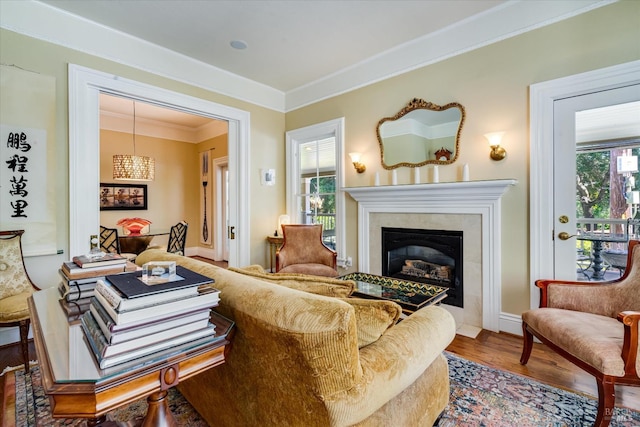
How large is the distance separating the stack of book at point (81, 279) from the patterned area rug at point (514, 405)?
72.6 inches

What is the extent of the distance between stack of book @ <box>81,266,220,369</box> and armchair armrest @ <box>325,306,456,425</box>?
48cm

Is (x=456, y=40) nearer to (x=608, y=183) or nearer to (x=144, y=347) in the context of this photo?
(x=608, y=183)

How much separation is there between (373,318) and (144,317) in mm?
733

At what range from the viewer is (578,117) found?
8.00 ft

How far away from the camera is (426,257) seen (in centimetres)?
333

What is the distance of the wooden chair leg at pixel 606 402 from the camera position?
1476 mm

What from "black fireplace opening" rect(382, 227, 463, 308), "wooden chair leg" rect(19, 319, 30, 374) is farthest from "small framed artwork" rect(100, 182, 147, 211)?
"black fireplace opening" rect(382, 227, 463, 308)

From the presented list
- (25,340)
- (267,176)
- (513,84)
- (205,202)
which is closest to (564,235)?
(513,84)

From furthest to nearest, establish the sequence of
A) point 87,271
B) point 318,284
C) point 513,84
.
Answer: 1. point 513,84
2. point 87,271
3. point 318,284

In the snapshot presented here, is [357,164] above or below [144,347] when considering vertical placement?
above

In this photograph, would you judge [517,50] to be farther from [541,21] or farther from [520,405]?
[520,405]

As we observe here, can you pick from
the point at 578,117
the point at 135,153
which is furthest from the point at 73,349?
the point at 135,153

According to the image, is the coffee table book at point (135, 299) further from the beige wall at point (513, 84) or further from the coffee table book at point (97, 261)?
the beige wall at point (513, 84)

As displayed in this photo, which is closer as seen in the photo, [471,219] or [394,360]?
[394,360]
